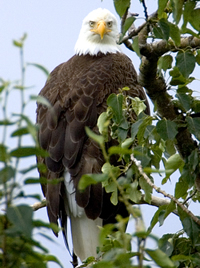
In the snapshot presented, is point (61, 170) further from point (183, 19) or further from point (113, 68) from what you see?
point (183, 19)

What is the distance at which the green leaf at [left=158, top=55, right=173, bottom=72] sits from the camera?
7.63 feet

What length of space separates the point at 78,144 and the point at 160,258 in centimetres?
256

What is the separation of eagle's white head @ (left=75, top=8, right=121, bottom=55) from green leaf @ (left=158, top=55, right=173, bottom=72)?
7.88ft

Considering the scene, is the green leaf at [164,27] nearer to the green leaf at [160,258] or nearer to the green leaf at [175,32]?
the green leaf at [175,32]

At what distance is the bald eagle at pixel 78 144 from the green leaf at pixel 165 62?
1448mm

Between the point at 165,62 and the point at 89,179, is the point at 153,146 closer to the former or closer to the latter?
the point at 165,62

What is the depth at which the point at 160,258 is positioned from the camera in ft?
4.21

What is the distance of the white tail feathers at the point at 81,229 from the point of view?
391 centimetres

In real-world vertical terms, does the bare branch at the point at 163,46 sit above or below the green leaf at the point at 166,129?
above

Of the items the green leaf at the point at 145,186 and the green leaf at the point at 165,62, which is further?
the green leaf at the point at 145,186

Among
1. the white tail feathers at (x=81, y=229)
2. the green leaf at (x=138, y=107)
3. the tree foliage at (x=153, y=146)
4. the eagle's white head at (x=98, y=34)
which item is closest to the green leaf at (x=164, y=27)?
the tree foliage at (x=153, y=146)

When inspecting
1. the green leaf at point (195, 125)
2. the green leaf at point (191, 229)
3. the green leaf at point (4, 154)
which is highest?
the green leaf at point (4, 154)

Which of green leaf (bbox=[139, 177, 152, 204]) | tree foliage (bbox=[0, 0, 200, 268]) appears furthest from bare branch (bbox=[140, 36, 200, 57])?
green leaf (bbox=[139, 177, 152, 204])

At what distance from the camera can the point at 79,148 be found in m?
3.82
